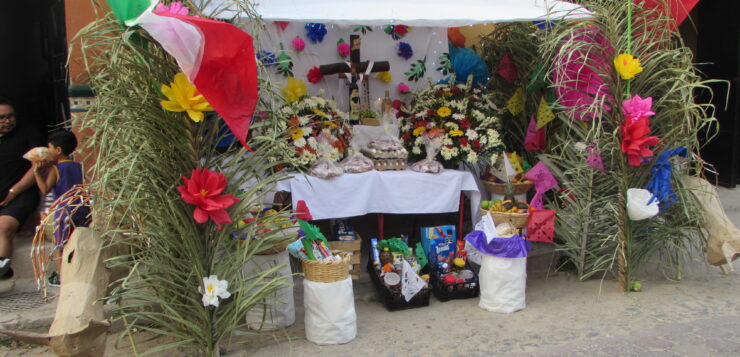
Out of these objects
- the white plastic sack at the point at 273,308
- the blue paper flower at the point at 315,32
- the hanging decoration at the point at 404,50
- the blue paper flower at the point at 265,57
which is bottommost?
the white plastic sack at the point at 273,308

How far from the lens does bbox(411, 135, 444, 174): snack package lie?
5340 millimetres

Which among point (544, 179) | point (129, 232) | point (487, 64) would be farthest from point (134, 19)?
point (487, 64)

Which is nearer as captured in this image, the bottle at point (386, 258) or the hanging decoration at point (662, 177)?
the hanging decoration at point (662, 177)

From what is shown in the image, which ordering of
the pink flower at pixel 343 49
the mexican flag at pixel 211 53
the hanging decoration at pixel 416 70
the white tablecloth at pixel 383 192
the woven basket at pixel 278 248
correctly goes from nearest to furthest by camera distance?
the mexican flag at pixel 211 53, the woven basket at pixel 278 248, the white tablecloth at pixel 383 192, the pink flower at pixel 343 49, the hanging decoration at pixel 416 70

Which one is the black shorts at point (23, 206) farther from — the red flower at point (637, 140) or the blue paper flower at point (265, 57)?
the red flower at point (637, 140)

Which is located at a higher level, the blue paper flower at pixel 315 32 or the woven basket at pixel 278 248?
the blue paper flower at pixel 315 32

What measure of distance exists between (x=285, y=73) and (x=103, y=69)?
2816mm

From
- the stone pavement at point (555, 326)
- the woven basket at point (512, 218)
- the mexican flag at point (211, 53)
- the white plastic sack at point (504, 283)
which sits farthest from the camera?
the woven basket at point (512, 218)

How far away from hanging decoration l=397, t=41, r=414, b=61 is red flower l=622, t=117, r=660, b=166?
2.72m

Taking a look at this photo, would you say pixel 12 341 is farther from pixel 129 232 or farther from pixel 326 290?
pixel 326 290

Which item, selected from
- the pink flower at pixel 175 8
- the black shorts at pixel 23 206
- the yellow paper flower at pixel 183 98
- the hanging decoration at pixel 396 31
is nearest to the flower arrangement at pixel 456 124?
the hanging decoration at pixel 396 31

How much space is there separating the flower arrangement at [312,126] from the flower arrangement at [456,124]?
2.46 ft

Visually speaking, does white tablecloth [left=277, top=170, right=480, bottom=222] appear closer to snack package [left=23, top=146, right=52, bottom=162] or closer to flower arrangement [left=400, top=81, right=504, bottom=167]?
flower arrangement [left=400, top=81, right=504, bottom=167]

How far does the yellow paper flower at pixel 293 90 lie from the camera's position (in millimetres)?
5488
